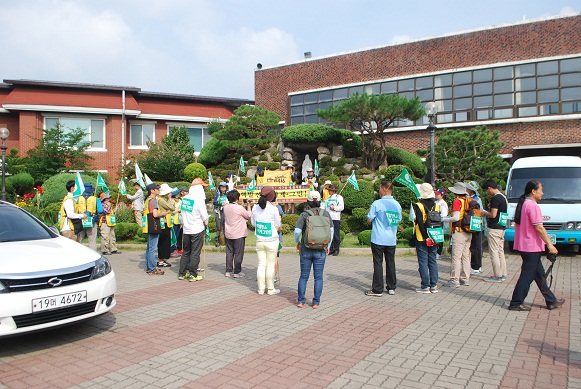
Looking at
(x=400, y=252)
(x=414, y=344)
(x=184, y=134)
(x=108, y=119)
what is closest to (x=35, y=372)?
(x=414, y=344)

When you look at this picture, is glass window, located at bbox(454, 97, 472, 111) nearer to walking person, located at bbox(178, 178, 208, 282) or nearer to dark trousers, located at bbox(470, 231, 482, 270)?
dark trousers, located at bbox(470, 231, 482, 270)

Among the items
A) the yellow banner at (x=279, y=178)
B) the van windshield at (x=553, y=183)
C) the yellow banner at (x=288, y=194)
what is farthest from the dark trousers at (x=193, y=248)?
the van windshield at (x=553, y=183)

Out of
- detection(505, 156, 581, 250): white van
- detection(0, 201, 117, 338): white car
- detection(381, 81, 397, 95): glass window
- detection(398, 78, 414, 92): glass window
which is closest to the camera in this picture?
detection(0, 201, 117, 338): white car

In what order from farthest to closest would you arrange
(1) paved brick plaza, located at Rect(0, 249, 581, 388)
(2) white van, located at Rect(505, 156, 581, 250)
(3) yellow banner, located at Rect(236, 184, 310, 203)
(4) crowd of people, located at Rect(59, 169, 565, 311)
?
(3) yellow banner, located at Rect(236, 184, 310, 203)
(2) white van, located at Rect(505, 156, 581, 250)
(4) crowd of people, located at Rect(59, 169, 565, 311)
(1) paved brick plaza, located at Rect(0, 249, 581, 388)

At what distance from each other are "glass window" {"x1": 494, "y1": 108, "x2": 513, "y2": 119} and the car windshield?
74.5 ft

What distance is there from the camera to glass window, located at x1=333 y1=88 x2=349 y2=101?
2883 cm

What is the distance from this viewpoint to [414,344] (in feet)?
17.4

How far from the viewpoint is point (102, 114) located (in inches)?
1114

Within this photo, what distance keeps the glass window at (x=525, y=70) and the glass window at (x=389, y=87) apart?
6301 millimetres

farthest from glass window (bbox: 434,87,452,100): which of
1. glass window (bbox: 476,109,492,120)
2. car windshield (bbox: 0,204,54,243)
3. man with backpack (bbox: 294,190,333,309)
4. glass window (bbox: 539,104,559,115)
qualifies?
car windshield (bbox: 0,204,54,243)

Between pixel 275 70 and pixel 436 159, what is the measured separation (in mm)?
17691

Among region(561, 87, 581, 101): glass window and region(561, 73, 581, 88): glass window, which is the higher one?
region(561, 73, 581, 88): glass window

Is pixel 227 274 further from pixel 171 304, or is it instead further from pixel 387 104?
pixel 387 104

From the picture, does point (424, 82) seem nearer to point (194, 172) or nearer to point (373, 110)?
point (373, 110)
